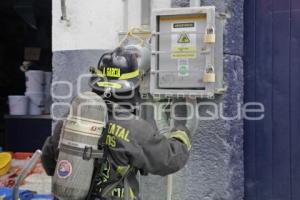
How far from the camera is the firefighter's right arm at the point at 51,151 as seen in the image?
3.09 m

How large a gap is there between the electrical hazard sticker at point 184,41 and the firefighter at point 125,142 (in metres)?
0.70

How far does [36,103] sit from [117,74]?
3.96 meters

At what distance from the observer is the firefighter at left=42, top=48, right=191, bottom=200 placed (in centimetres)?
283

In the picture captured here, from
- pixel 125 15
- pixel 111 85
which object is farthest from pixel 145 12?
pixel 111 85

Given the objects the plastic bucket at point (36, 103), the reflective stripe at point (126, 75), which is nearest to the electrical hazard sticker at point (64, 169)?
the reflective stripe at point (126, 75)

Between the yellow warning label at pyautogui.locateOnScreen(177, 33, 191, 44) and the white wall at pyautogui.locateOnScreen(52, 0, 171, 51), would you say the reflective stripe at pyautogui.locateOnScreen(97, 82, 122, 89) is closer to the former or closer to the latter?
the yellow warning label at pyautogui.locateOnScreen(177, 33, 191, 44)

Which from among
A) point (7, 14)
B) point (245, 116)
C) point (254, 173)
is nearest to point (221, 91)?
point (245, 116)

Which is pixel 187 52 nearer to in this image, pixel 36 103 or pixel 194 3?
pixel 194 3

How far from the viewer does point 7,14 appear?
8047 millimetres

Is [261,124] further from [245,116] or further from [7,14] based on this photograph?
[7,14]

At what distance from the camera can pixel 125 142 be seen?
281 centimetres

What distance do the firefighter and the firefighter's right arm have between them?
0.03m

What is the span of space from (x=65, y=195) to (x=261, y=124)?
2.02 metres

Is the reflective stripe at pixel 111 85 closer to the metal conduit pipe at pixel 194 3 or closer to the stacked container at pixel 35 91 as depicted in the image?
the metal conduit pipe at pixel 194 3
